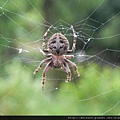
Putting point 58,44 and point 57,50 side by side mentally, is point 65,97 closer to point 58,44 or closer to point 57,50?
point 57,50

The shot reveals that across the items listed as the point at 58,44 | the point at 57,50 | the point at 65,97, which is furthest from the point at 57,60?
the point at 65,97

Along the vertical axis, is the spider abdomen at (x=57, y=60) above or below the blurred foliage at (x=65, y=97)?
above

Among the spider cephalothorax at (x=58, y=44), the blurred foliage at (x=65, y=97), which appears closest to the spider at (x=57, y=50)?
the spider cephalothorax at (x=58, y=44)

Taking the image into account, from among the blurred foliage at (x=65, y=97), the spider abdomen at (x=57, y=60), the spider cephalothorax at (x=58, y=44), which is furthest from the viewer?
the blurred foliage at (x=65, y=97)

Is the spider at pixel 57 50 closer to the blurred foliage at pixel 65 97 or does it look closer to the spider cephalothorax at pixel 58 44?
the spider cephalothorax at pixel 58 44

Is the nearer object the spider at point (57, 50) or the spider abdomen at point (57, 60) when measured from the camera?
the spider at point (57, 50)

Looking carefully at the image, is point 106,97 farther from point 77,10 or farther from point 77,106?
point 77,10

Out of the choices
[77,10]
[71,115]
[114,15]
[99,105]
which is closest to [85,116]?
[71,115]

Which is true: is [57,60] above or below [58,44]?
below
